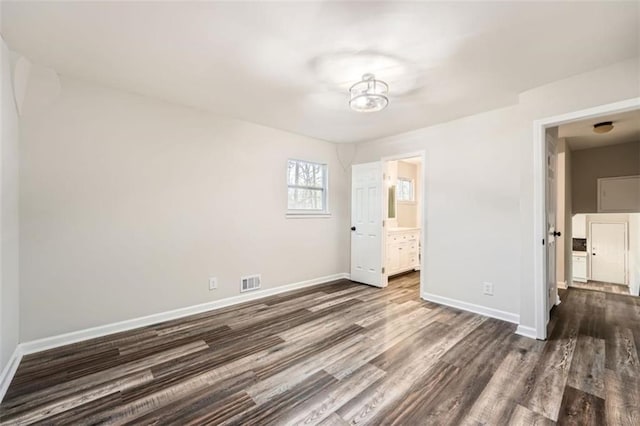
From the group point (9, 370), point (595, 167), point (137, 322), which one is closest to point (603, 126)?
point (595, 167)

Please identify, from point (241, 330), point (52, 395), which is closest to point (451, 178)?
point (241, 330)

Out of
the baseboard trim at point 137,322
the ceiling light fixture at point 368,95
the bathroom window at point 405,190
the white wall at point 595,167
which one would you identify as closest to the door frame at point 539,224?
the ceiling light fixture at point 368,95

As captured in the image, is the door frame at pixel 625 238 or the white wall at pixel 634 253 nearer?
the white wall at pixel 634 253

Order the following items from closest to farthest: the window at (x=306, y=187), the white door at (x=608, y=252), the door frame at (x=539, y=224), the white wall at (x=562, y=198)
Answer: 1. the door frame at (x=539, y=224)
2. the white wall at (x=562, y=198)
3. the window at (x=306, y=187)
4. the white door at (x=608, y=252)

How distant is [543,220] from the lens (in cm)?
263

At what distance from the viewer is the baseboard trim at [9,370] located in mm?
1810

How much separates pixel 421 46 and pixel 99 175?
125 inches

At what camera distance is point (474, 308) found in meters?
3.35

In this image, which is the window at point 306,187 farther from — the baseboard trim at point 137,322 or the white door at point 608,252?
the white door at point 608,252

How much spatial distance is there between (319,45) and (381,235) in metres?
3.15

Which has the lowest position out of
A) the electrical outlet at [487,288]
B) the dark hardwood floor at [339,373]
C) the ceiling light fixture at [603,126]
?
the dark hardwood floor at [339,373]

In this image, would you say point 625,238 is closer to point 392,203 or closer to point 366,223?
point 392,203

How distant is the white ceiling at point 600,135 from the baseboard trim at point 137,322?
15.3 feet

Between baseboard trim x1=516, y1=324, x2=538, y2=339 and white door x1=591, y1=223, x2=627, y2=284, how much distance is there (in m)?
6.26
